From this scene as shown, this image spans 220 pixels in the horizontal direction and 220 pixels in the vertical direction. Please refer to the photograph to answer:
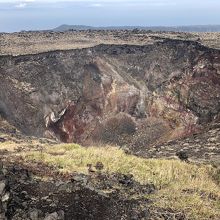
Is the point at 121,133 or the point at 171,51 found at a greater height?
the point at 171,51

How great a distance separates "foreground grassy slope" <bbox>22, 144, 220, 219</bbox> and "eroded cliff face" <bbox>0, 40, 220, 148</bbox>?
20221 mm

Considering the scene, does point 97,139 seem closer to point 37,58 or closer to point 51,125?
point 51,125

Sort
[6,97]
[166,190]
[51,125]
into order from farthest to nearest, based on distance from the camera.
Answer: [51,125] < [6,97] < [166,190]

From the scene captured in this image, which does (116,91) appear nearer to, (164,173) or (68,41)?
(68,41)

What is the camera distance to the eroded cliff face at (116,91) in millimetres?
42469

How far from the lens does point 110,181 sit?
16812 mm

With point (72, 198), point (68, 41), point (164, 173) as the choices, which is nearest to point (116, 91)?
point (68, 41)

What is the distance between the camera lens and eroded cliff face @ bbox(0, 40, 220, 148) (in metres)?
42.5

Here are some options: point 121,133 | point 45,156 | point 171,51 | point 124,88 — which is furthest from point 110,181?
point 171,51

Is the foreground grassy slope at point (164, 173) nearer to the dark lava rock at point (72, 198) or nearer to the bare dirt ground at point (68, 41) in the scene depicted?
the dark lava rock at point (72, 198)

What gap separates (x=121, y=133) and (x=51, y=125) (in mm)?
6578

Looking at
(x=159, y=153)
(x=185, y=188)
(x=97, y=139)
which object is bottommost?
(x=97, y=139)

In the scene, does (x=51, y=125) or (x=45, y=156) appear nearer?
(x=45, y=156)

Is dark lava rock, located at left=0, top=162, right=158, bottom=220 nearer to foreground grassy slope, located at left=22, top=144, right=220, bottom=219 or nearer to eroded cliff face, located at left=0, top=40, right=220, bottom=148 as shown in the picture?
foreground grassy slope, located at left=22, top=144, right=220, bottom=219
